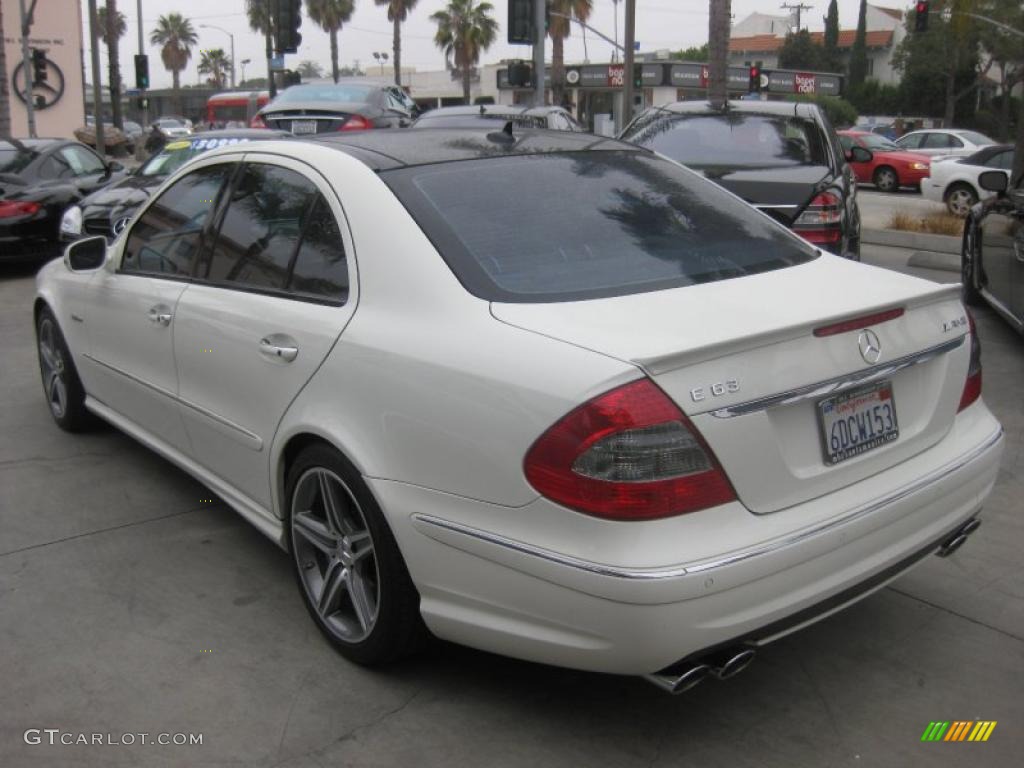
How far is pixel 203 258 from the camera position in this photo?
4.14 meters

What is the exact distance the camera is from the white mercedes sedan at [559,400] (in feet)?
8.41

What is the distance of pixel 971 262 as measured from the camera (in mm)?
8648

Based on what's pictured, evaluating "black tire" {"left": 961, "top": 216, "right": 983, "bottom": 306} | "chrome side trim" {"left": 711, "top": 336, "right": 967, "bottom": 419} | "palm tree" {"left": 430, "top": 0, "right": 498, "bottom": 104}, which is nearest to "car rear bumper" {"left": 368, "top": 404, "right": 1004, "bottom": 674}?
"chrome side trim" {"left": 711, "top": 336, "right": 967, "bottom": 419}

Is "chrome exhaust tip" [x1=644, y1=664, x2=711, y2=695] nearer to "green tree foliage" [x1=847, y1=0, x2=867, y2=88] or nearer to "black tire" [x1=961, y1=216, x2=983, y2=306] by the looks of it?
"black tire" [x1=961, y1=216, x2=983, y2=306]

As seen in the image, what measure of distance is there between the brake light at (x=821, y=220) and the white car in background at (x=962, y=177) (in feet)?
36.5

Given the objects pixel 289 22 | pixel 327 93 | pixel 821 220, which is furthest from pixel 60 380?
pixel 289 22

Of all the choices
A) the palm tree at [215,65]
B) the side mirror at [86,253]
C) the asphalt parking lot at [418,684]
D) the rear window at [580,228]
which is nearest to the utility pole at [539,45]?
the side mirror at [86,253]

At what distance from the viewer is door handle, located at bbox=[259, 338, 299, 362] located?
11.2 feet

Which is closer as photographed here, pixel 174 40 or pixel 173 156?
pixel 173 156

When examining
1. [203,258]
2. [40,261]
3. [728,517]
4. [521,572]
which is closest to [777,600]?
[728,517]

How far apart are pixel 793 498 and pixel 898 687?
892 mm

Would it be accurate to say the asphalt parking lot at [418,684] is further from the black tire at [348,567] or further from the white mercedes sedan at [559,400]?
the white mercedes sedan at [559,400]

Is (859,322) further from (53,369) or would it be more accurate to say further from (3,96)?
(3,96)

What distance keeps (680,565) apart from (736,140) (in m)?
6.89
